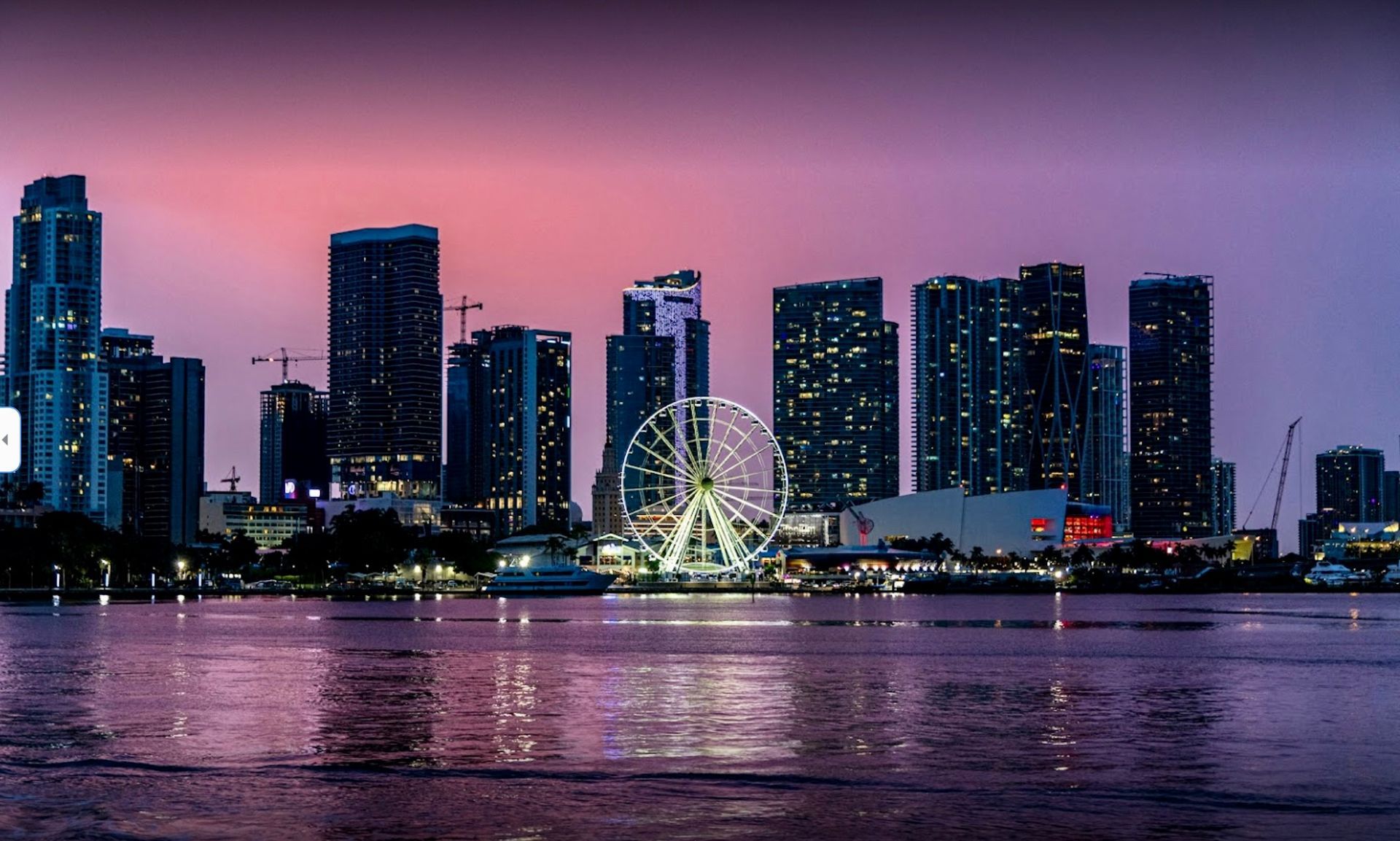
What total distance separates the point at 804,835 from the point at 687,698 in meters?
26.7

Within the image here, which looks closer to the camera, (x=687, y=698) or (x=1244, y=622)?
(x=687, y=698)

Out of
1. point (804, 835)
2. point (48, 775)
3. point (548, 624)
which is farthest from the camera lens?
point (548, 624)

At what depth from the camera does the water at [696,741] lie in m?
34.6

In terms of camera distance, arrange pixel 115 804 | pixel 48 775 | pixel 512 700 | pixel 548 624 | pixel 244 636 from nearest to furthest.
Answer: pixel 115 804 → pixel 48 775 → pixel 512 700 → pixel 244 636 → pixel 548 624

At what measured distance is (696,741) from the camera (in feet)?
152

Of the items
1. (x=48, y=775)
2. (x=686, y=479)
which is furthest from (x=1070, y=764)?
(x=686, y=479)

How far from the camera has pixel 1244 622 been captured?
463 feet

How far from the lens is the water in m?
34.6

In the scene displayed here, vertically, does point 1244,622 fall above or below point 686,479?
below

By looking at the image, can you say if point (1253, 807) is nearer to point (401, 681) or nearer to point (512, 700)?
point (512, 700)

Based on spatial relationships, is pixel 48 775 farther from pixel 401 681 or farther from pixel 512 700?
pixel 401 681

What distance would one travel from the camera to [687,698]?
59.2 metres

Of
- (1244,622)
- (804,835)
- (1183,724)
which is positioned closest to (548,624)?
(1244,622)

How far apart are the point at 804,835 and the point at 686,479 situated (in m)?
167
